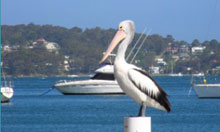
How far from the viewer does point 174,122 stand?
3847 centimetres

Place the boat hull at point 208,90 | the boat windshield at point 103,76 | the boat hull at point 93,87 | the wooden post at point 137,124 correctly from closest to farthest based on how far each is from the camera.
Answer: the wooden post at point 137,124 → the boat hull at point 208,90 → the boat windshield at point 103,76 → the boat hull at point 93,87

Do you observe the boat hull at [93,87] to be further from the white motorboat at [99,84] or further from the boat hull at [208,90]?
the boat hull at [208,90]

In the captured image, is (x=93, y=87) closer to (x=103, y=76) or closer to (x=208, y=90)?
(x=103, y=76)

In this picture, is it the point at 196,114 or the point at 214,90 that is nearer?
the point at 196,114

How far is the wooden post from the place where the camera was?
308 inches

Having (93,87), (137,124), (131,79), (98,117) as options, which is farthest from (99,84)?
(137,124)

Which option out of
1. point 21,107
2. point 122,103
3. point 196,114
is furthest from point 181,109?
point 21,107

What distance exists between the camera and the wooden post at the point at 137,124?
7.82 metres

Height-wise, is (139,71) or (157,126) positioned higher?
(139,71)

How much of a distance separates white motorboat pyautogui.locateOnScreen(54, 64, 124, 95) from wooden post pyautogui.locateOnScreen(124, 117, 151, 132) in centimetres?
5099

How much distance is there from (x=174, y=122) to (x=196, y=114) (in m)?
6.78

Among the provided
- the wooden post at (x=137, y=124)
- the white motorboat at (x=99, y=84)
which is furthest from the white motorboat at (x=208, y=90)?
the wooden post at (x=137, y=124)

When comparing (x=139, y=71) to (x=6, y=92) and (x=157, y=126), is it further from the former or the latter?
(x=6, y=92)

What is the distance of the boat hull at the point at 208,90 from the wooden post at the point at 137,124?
45.8 meters
